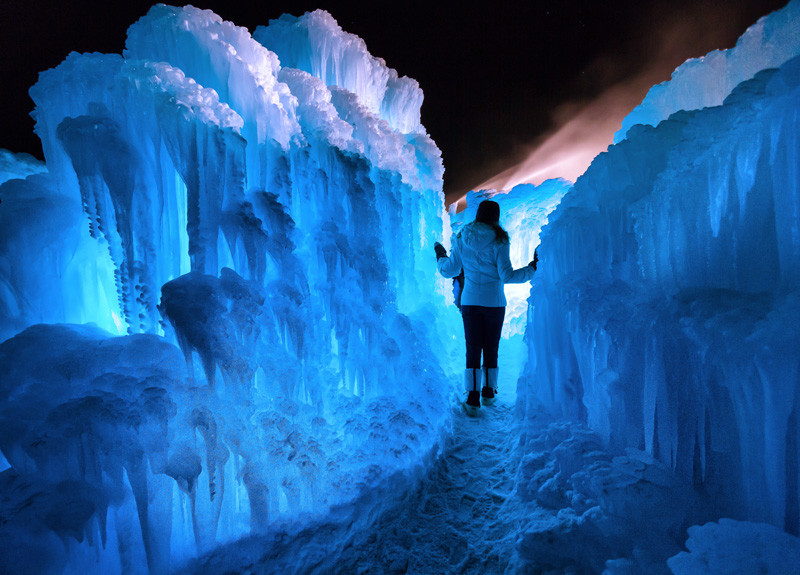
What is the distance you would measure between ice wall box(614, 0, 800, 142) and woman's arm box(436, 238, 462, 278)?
2.22 metres

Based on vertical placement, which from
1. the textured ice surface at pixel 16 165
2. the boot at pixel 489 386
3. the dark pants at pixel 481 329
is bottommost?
the boot at pixel 489 386

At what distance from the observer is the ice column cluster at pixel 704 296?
1.92m

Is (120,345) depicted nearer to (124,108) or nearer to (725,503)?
(124,108)

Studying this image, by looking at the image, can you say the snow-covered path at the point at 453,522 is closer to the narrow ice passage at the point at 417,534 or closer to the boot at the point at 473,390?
the narrow ice passage at the point at 417,534

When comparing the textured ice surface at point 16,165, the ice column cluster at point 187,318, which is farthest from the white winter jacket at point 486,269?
the textured ice surface at point 16,165

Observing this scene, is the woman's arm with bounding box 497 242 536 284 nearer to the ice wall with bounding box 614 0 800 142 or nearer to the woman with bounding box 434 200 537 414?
the woman with bounding box 434 200 537 414

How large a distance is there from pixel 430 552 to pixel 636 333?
2.24 m

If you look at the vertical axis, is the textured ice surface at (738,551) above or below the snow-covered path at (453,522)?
above

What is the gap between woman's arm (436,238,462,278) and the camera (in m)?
4.79

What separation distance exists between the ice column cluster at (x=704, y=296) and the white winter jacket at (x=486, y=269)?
86cm

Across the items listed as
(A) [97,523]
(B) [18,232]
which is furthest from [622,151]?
(B) [18,232]

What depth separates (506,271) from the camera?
4.48 meters

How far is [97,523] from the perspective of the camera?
2107 millimetres

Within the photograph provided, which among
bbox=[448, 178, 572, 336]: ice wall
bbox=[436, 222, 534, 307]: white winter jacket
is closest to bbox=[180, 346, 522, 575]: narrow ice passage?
bbox=[436, 222, 534, 307]: white winter jacket
